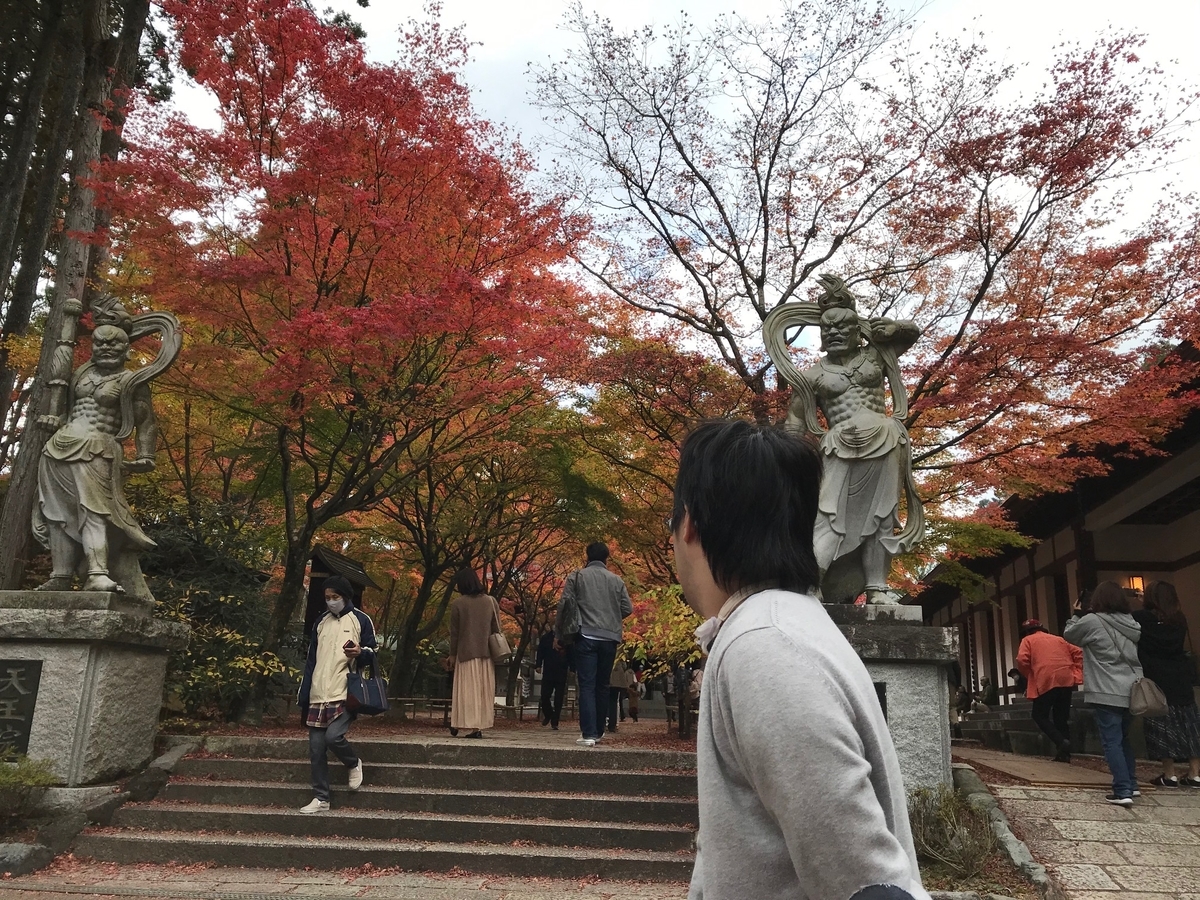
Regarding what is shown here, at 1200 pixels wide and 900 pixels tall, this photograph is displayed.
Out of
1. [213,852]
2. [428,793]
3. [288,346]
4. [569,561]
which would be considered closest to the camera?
[213,852]

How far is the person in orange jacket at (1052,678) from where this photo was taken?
9578 millimetres

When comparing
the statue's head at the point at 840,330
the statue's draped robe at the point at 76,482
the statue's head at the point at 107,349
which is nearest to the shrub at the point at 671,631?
the statue's head at the point at 840,330

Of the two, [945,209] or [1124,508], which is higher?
[945,209]

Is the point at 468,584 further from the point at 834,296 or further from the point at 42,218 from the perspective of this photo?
the point at 42,218

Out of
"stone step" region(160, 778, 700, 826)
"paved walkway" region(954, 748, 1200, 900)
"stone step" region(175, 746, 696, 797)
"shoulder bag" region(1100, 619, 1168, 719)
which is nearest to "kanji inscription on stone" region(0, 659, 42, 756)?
"stone step" region(160, 778, 700, 826)

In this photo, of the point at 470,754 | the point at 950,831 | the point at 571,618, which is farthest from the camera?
the point at 571,618

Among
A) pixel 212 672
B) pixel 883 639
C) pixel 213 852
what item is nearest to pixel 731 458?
pixel 883 639

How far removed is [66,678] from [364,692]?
225cm

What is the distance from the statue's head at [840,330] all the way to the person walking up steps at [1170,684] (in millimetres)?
3784

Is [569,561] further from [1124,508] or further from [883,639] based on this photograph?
[883,639]

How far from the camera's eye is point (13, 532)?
1059 centimetres

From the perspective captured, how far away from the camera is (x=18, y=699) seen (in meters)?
6.79

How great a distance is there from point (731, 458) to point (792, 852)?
2.16ft

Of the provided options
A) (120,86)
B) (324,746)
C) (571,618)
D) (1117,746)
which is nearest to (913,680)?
(1117,746)
